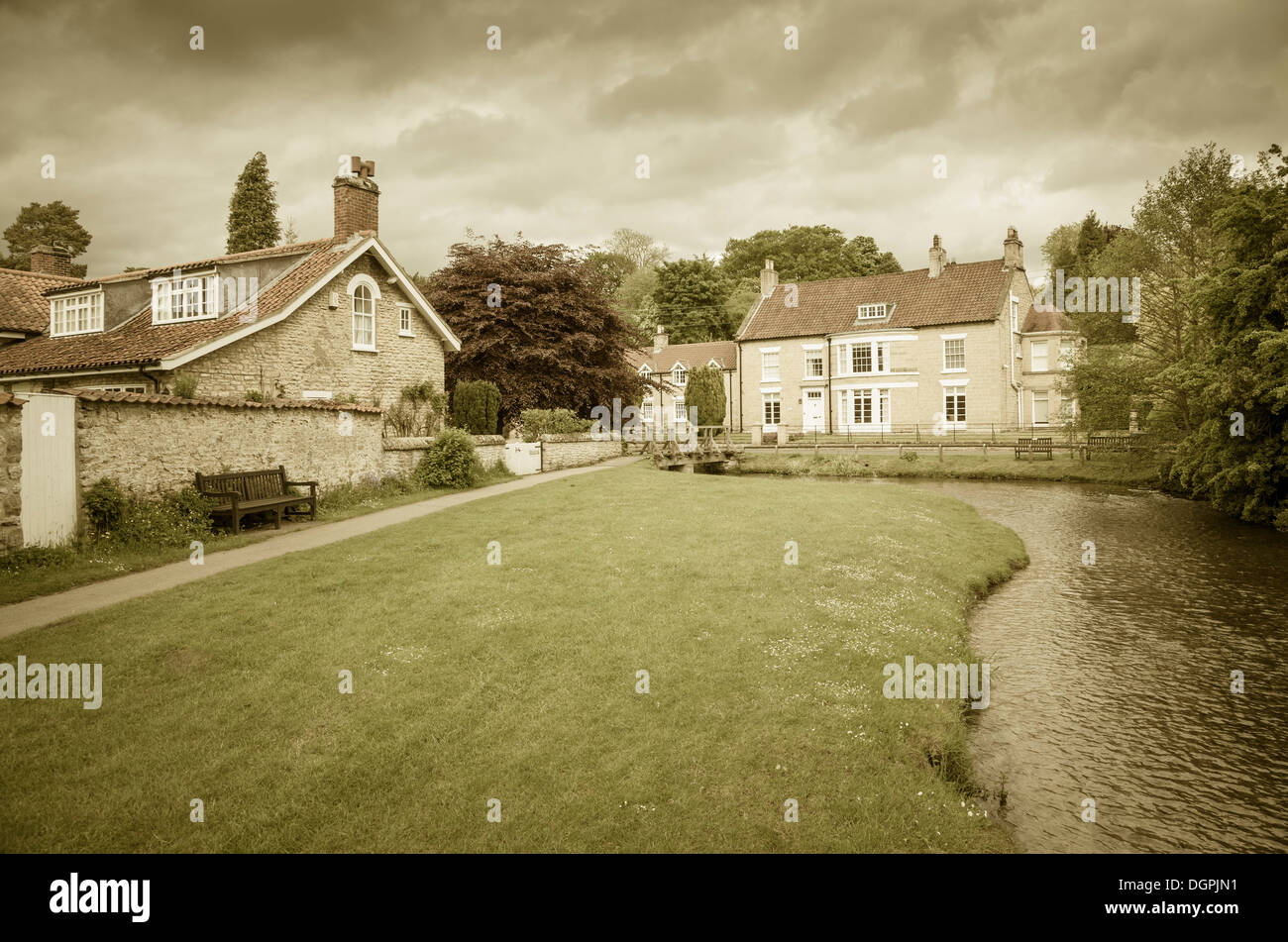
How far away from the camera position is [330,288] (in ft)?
77.2

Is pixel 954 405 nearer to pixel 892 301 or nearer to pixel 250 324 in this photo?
pixel 892 301

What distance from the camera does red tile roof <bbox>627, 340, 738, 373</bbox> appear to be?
5981cm

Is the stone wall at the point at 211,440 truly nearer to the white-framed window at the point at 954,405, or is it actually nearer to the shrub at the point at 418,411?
the shrub at the point at 418,411

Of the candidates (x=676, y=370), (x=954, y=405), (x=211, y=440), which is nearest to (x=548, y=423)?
(x=211, y=440)

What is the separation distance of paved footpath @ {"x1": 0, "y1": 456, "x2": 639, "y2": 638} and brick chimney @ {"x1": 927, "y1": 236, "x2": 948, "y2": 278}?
144 feet

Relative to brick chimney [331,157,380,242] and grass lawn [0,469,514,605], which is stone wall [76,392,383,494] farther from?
brick chimney [331,157,380,242]

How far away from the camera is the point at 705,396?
4003 centimetres

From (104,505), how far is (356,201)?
16.2 meters

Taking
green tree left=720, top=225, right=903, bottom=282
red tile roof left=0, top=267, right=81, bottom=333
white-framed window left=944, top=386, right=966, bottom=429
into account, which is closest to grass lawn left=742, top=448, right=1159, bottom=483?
white-framed window left=944, top=386, right=966, bottom=429

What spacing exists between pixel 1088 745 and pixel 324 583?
10394 mm
